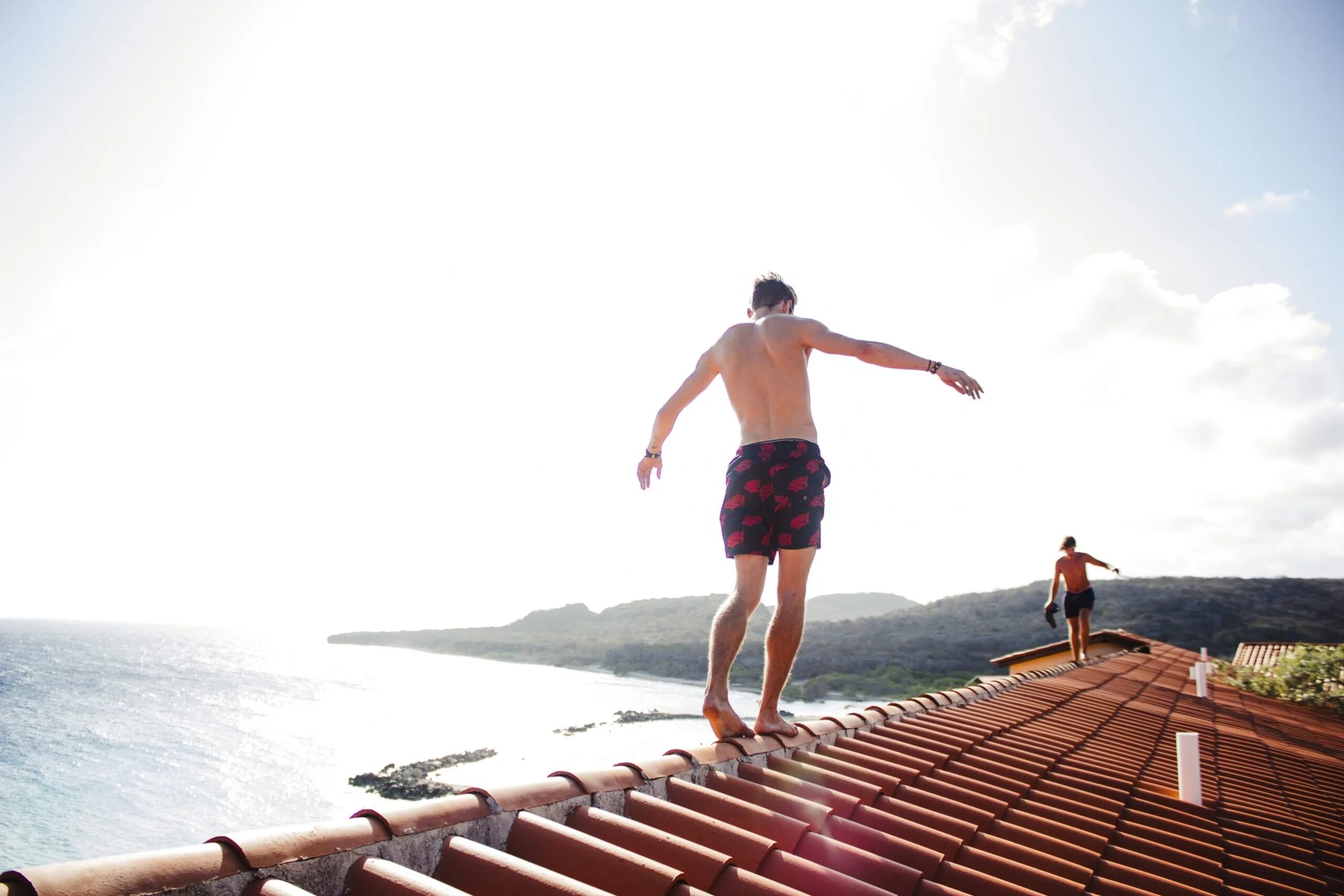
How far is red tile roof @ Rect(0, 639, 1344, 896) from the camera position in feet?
4.31

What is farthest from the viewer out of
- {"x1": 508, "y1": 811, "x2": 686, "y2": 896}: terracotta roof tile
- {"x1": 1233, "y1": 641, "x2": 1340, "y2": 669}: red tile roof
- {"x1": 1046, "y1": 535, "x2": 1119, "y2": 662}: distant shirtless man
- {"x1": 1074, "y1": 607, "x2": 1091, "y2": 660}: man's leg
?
{"x1": 1233, "y1": 641, "x2": 1340, "y2": 669}: red tile roof

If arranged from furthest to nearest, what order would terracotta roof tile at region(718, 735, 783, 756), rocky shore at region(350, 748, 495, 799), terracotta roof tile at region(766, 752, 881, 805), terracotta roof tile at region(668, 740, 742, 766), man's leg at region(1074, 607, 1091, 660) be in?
rocky shore at region(350, 748, 495, 799)
man's leg at region(1074, 607, 1091, 660)
terracotta roof tile at region(718, 735, 783, 756)
terracotta roof tile at region(766, 752, 881, 805)
terracotta roof tile at region(668, 740, 742, 766)

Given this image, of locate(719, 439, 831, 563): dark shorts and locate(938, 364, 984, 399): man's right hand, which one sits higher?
locate(938, 364, 984, 399): man's right hand

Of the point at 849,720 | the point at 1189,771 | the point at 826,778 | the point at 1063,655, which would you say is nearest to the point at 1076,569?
the point at 1063,655

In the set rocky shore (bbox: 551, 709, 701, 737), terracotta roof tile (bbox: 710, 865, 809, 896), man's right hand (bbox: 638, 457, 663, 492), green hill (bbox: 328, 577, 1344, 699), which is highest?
man's right hand (bbox: 638, 457, 663, 492)

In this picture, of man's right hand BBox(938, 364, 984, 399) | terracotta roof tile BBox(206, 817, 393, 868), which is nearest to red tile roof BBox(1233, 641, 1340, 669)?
man's right hand BBox(938, 364, 984, 399)

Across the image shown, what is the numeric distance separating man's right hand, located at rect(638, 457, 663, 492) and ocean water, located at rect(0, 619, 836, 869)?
65.4 inches

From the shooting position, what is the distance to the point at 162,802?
35469mm

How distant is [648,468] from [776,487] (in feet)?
2.72

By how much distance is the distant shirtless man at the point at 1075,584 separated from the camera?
32.5 feet

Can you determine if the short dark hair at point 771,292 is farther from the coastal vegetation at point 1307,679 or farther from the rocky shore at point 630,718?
the rocky shore at point 630,718

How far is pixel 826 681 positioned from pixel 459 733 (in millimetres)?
22999

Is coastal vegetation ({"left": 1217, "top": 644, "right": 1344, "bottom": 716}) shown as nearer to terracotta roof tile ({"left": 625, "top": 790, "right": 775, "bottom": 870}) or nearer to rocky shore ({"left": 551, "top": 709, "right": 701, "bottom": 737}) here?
terracotta roof tile ({"left": 625, "top": 790, "right": 775, "bottom": 870})

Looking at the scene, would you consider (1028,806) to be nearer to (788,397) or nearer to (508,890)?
(788,397)
